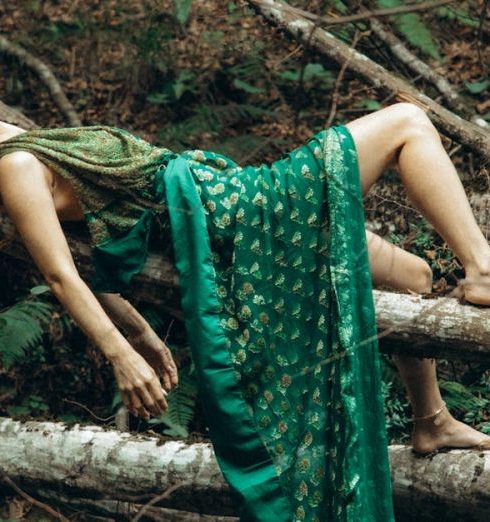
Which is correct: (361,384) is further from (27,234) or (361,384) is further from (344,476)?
(27,234)

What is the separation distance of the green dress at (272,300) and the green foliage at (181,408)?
1548 millimetres

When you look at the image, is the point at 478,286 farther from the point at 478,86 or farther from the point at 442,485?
the point at 478,86

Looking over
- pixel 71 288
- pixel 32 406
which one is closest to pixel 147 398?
pixel 71 288

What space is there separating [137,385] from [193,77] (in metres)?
4.13

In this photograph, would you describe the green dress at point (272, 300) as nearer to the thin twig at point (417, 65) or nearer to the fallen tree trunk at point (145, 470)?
the fallen tree trunk at point (145, 470)

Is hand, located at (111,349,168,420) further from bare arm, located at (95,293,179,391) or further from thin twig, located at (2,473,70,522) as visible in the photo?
bare arm, located at (95,293,179,391)

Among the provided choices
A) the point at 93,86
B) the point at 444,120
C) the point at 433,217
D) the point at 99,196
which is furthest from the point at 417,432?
the point at 93,86

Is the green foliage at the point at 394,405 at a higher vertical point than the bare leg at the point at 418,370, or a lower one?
lower

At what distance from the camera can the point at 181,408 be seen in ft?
16.7

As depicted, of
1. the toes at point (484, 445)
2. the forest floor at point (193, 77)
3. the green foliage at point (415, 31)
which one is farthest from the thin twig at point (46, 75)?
the toes at point (484, 445)

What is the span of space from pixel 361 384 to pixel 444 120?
2.02 m

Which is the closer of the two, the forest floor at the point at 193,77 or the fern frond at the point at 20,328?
the fern frond at the point at 20,328

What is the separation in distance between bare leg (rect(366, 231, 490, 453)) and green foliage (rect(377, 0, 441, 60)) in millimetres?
2862

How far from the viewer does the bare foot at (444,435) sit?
3789 mm
